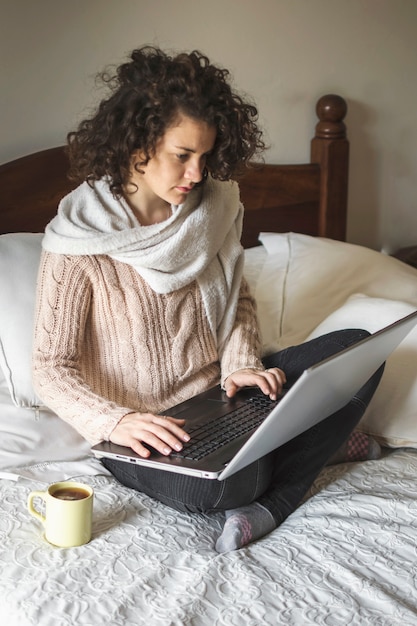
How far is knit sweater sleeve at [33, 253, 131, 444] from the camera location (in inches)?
58.4

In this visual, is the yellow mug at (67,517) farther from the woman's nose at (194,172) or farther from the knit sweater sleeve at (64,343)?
A: the woman's nose at (194,172)

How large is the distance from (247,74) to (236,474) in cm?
139

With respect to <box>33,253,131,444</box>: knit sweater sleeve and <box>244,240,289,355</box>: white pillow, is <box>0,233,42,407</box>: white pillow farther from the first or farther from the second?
<box>244,240,289,355</box>: white pillow

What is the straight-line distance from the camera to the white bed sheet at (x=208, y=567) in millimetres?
1155

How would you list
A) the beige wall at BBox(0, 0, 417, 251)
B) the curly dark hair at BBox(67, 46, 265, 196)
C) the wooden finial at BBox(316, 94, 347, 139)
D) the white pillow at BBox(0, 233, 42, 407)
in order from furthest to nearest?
the wooden finial at BBox(316, 94, 347, 139)
the beige wall at BBox(0, 0, 417, 251)
the white pillow at BBox(0, 233, 42, 407)
the curly dark hair at BBox(67, 46, 265, 196)

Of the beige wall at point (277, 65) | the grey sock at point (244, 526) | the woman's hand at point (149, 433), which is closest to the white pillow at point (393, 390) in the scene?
the grey sock at point (244, 526)

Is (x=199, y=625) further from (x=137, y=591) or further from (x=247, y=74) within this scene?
(x=247, y=74)

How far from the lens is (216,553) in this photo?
4.45 ft

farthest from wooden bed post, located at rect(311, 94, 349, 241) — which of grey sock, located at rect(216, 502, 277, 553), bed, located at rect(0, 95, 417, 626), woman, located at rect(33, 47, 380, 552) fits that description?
grey sock, located at rect(216, 502, 277, 553)

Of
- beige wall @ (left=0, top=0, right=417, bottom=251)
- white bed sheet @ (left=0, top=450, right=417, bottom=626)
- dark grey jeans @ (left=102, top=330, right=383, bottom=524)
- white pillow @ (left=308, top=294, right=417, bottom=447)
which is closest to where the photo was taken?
white bed sheet @ (left=0, top=450, right=417, bottom=626)

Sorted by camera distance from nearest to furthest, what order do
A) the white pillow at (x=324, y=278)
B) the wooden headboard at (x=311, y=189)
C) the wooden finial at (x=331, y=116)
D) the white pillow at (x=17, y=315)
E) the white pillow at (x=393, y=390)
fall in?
the white pillow at (x=17, y=315), the white pillow at (x=393, y=390), the white pillow at (x=324, y=278), the wooden headboard at (x=311, y=189), the wooden finial at (x=331, y=116)

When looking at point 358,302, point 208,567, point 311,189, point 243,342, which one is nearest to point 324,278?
point 358,302

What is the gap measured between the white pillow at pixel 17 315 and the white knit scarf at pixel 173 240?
0.52 ft

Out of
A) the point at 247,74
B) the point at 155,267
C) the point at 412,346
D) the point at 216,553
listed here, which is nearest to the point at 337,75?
the point at 247,74
